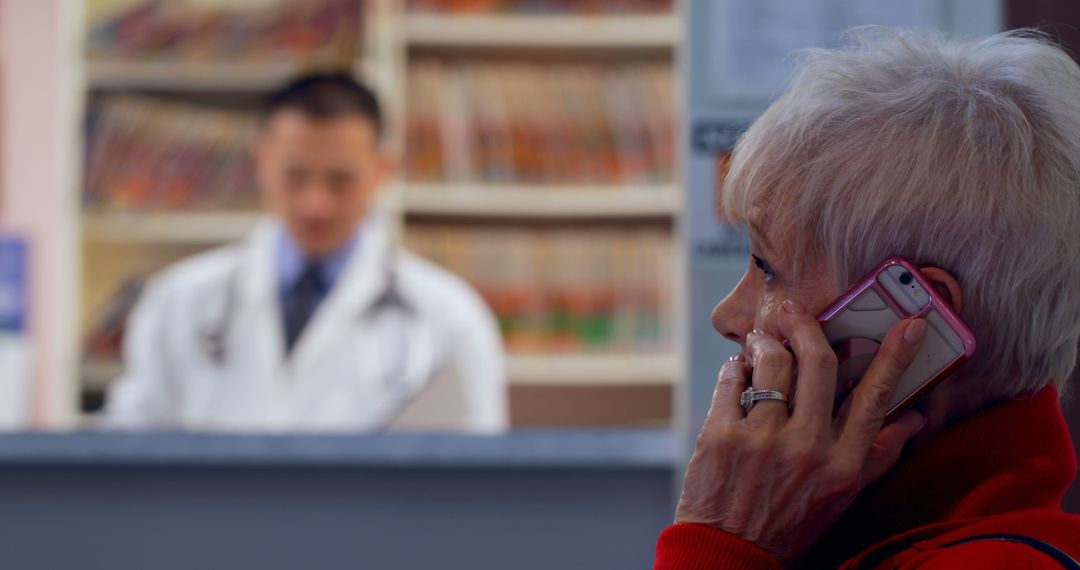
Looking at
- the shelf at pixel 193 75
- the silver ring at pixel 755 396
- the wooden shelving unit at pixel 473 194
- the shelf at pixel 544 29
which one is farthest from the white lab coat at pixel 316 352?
the silver ring at pixel 755 396

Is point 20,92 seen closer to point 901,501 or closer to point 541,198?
point 541,198

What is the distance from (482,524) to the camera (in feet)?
7.71

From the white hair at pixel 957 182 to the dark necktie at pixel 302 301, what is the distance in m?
2.19

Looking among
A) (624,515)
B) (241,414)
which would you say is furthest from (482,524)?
(241,414)

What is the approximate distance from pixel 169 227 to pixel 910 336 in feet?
9.04

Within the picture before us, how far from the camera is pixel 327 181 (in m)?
3.34

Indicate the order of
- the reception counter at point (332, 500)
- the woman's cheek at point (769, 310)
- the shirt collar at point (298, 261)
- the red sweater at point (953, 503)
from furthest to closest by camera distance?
the shirt collar at point (298, 261) → the reception counter at point (332, 500) → the woman's cheek at point (769, 310) → the red sweater at point (953, 503)

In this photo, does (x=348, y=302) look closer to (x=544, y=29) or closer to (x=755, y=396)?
(x=544, y=29)

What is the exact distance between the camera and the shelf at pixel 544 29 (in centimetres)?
341

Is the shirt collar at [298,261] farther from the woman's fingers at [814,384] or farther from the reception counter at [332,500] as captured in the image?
the woman's fingers at [814,384]

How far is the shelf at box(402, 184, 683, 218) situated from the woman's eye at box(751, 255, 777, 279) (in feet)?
7.50

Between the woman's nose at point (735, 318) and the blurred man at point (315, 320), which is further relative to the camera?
the blurred man at point (315, 320)

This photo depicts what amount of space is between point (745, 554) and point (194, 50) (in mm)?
2848

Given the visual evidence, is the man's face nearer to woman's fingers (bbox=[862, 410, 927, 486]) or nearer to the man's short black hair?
the man's short black hair
